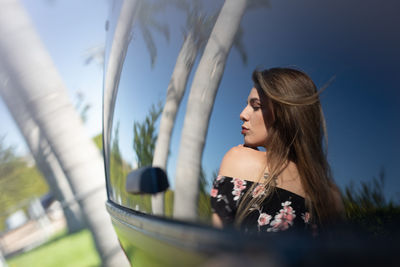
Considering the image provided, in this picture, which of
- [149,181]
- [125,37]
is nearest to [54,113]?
[125,37]

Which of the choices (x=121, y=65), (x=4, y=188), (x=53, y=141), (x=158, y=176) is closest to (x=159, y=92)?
(x=158, y=176)

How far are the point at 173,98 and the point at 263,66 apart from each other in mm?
259

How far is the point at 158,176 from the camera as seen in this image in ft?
3.53

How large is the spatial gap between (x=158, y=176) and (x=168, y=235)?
187 mm

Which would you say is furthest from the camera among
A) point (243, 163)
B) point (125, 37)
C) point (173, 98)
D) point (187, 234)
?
point (125, 37)

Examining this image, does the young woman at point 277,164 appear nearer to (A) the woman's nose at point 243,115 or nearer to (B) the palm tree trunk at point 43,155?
(A) the woman's nose at point 243,115

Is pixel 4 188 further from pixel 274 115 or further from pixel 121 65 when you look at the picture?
pixel 274 115

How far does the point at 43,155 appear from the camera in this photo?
538 centimetres

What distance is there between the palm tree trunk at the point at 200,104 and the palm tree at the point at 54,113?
418 cm

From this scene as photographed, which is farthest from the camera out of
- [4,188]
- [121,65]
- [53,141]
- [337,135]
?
[4,188]

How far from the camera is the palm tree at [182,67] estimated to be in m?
0.99

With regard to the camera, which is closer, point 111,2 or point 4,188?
point 111,2

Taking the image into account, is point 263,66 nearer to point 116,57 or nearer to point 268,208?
point 268,208

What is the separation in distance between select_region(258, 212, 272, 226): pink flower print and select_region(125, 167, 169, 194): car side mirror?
238 mm
